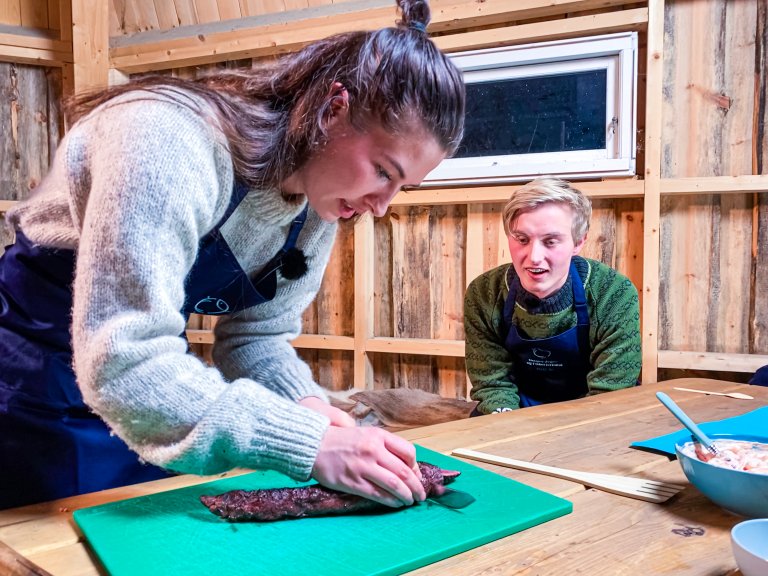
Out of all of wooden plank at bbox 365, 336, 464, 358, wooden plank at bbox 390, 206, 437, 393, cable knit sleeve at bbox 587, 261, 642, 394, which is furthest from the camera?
wooden plank at bbox 390, 206, 437, 393

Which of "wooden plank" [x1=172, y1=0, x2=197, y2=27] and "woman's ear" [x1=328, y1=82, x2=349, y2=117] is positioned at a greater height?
"wooden plank" [x1=172, y1=0, x2=197, y2=27]

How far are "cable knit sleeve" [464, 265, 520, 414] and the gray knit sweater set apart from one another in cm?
195

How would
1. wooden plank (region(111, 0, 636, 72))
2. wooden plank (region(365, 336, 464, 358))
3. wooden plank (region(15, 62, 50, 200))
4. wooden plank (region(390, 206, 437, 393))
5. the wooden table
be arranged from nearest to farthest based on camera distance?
the wooden table → wooden plank (region(111, 0, 636, 72)) → wooden plank (region(365, 336, 464, 358)) → wooden plank (region(390, 206, 437, 393)) → wooden plank (region(15, 62, 50, 200))

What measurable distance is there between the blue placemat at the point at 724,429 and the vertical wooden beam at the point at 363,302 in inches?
101

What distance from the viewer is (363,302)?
13.4 ft

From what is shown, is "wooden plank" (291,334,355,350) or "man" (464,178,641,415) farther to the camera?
"wooden plank" (291,334,355,350)

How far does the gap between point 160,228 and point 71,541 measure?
46cm

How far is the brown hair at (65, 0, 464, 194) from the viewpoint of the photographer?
1033 mm

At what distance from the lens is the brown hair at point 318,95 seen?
1.03 meters

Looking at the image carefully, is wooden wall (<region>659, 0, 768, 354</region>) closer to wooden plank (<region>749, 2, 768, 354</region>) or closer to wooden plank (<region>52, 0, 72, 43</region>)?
wooden plank (<region>749, 2, 768, 354</region>)

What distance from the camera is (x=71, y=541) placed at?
908 mm

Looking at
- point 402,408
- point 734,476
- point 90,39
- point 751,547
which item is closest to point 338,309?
point 402,408

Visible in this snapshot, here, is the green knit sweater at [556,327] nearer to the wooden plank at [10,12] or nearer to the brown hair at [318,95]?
the brown hair at [318,95]

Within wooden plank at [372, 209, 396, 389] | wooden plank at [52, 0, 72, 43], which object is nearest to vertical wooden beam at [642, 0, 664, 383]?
wooden plank at [372, 209, 396, 389]
